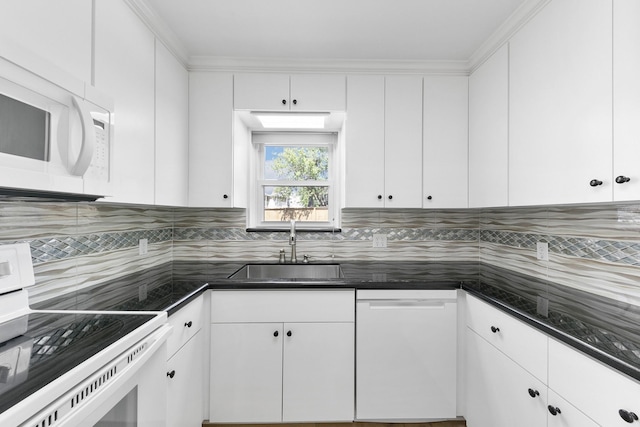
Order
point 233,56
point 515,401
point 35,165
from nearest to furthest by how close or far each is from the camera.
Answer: point 35,165
point 515,401
point 233,56

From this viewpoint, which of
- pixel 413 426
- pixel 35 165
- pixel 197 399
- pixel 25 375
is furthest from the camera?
pixel 413 426

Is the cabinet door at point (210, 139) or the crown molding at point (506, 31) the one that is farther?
the cabinet door at point (210, 139)

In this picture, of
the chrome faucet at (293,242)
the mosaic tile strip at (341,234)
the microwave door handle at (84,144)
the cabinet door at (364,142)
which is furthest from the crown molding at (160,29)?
the chrome faucet at (293,242)

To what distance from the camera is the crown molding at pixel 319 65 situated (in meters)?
2.08

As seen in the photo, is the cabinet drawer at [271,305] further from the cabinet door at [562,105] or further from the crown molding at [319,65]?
the crown molding at [319,65]

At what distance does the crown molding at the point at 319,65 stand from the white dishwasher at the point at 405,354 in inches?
57.3

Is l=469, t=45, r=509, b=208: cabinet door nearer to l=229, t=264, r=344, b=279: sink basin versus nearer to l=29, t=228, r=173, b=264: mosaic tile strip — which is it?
l=229, t=264, r=344, b=279: sink basin

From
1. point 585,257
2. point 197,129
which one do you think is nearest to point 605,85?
point 585,257

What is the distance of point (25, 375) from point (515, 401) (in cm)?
172

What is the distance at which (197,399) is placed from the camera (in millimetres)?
1742

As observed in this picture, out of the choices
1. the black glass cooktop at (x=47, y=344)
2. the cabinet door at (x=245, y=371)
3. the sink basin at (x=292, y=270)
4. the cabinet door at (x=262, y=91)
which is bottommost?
the cabinet door at (x=245, y=371)

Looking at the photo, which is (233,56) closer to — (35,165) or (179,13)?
(179,13)

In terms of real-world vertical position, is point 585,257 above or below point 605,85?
below

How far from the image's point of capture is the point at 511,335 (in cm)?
141
